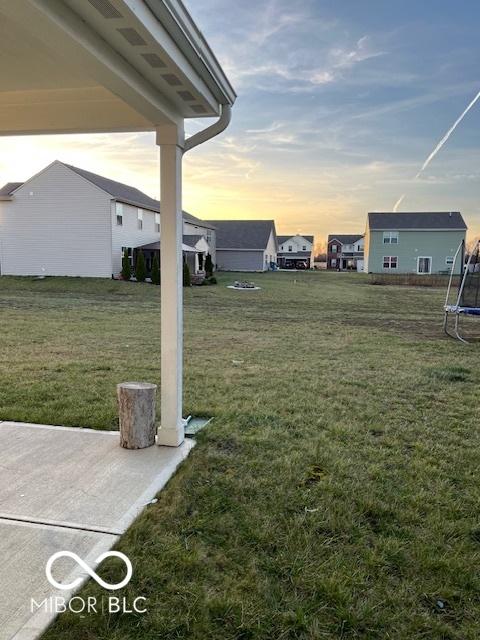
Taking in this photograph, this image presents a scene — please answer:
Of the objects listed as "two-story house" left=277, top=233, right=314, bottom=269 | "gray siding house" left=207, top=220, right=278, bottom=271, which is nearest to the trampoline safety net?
"gray siding house" left=207, top=220, right=278, bottom=271

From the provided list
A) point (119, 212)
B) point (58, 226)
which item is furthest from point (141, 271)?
point (58, 226)

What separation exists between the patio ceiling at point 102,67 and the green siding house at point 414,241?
40.5 meters

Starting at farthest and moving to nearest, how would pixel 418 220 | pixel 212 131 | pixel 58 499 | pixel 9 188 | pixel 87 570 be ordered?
pixel 418 220, pixel 9 188, pixel 212 131, pixel 58 499, pixel 87 570

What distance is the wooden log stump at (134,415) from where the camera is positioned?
3619 millimetres

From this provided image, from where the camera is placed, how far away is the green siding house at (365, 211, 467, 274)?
40.3m

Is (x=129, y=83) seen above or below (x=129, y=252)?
above

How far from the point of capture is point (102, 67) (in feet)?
7.56

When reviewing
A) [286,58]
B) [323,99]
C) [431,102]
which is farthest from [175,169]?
[431,102]

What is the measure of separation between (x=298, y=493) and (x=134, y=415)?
1.46m

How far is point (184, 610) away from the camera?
6.39 feet

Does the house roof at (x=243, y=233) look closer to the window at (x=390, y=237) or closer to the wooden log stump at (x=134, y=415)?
the window at (x=390, y=237)

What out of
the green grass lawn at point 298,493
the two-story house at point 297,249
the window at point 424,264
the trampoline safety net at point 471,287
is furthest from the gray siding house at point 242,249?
the green grass lawn at point 298,493

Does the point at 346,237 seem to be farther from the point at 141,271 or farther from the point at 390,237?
the point at 141,271

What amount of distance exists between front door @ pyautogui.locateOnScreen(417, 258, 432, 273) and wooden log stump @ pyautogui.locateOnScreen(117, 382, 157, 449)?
136ft
